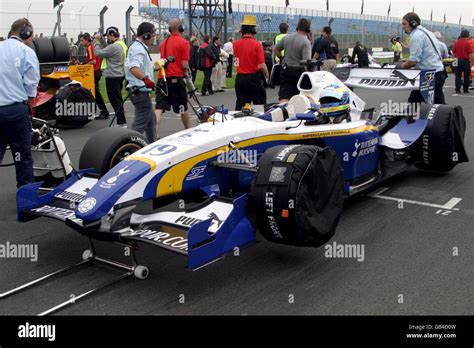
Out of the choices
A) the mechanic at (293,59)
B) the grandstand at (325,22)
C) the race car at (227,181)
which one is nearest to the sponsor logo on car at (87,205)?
the race car at (227,181)

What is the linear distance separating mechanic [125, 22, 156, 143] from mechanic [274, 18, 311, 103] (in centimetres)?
285

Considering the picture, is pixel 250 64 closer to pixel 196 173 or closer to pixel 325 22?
pixel 196 173

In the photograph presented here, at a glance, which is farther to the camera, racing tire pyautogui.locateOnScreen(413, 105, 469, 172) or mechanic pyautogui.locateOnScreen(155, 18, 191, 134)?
mechanic pyautogui.locateOnScreen(155, 18, 191, 134)

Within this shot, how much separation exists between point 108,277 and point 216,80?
1523 centimetres

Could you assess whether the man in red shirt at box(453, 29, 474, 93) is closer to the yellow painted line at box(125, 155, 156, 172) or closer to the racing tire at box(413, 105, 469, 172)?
the racing tire at box(413, 105, 469, 172)

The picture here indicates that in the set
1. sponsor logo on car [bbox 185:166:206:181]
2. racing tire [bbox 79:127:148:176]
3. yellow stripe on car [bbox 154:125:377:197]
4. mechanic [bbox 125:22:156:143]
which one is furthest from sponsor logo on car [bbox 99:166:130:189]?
mechanic [bbox 125:22:156:143]

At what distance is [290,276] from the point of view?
429 centimetres

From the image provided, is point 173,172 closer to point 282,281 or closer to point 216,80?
point 282,281

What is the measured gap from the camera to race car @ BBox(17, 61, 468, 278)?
13.5 ft

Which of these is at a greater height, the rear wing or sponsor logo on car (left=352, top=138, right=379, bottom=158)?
the rear wing

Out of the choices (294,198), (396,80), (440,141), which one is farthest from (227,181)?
(396,80)

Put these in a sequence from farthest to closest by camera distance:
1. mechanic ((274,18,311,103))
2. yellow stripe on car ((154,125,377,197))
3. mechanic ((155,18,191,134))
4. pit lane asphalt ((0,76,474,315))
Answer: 1. mechanic ((274,18,311,103))
2. mechanic ((155,18,191,134))
3. yellow stripe on car ((154,125,377,197))
4. pit lane asphalt ((0,76,474,315))

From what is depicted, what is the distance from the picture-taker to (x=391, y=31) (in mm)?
46062
